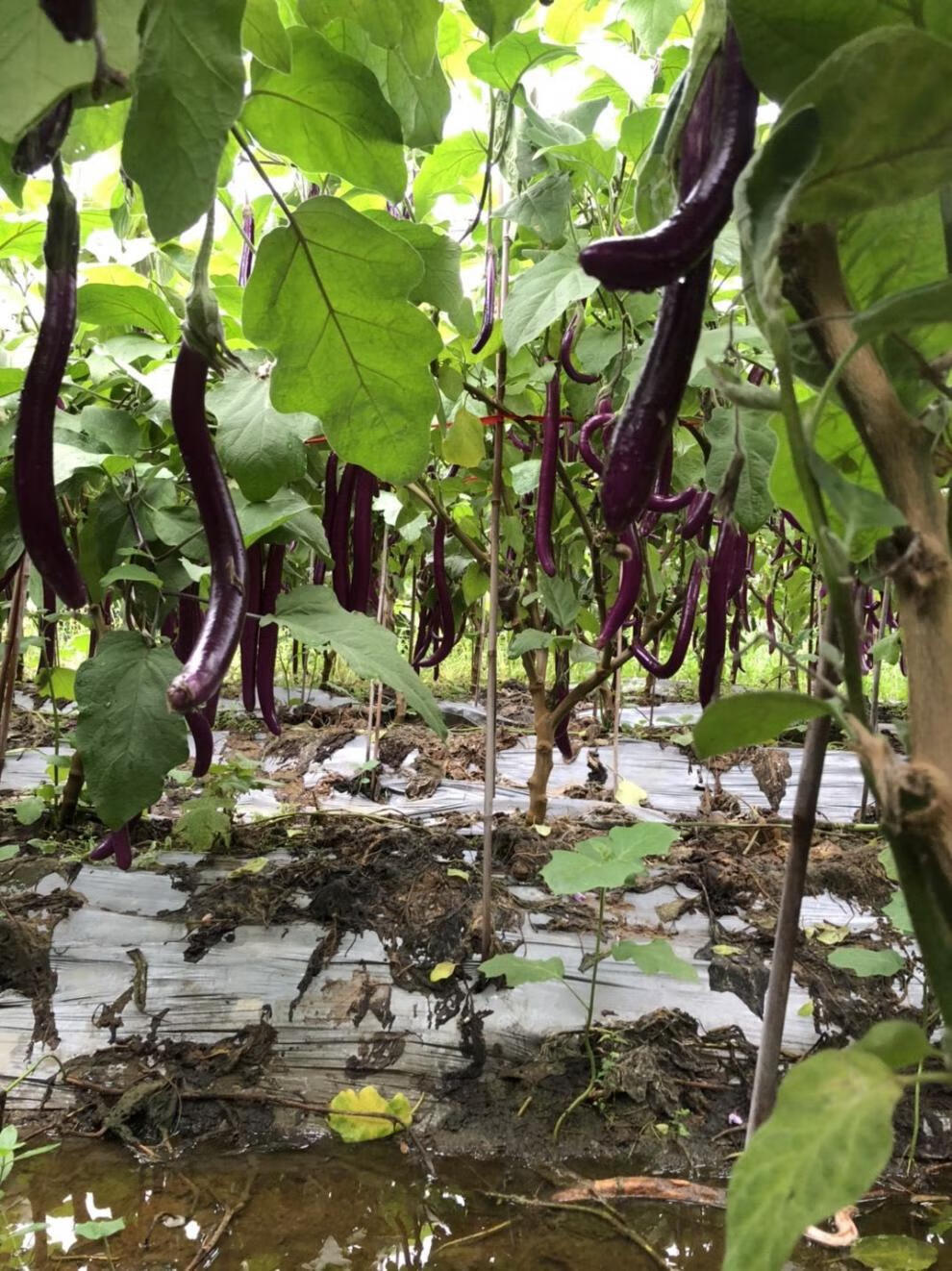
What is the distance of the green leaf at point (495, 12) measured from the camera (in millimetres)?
453

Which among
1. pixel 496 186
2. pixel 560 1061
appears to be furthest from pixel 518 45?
pixel 560 1061

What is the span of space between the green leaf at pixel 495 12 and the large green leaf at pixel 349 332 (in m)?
0.12

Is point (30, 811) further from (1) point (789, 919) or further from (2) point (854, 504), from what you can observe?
(2) point (854, 504)

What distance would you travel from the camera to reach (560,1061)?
1.03m

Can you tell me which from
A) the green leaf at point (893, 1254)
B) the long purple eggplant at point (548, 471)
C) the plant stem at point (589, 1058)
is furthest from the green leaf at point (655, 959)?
the long purple eggplant at point (548, 471)

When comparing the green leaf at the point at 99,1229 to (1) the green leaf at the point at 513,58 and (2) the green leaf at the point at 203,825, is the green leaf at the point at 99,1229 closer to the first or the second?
(2) the green leaf at the point at 203,825

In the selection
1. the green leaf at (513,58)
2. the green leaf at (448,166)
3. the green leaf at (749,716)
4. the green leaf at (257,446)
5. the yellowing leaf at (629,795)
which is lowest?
the yellowing leaf at (629,795)

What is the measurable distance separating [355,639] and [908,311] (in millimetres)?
577

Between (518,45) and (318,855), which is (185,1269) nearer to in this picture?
(318,855)

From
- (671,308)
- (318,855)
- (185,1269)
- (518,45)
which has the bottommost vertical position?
(185,1269)

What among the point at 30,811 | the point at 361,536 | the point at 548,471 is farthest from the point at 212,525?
the point at 30,811

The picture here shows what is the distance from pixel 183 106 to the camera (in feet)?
1.03

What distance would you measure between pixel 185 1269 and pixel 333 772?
1.57 m

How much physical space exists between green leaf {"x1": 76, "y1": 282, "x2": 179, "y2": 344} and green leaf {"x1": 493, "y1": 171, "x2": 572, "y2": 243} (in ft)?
1.31
